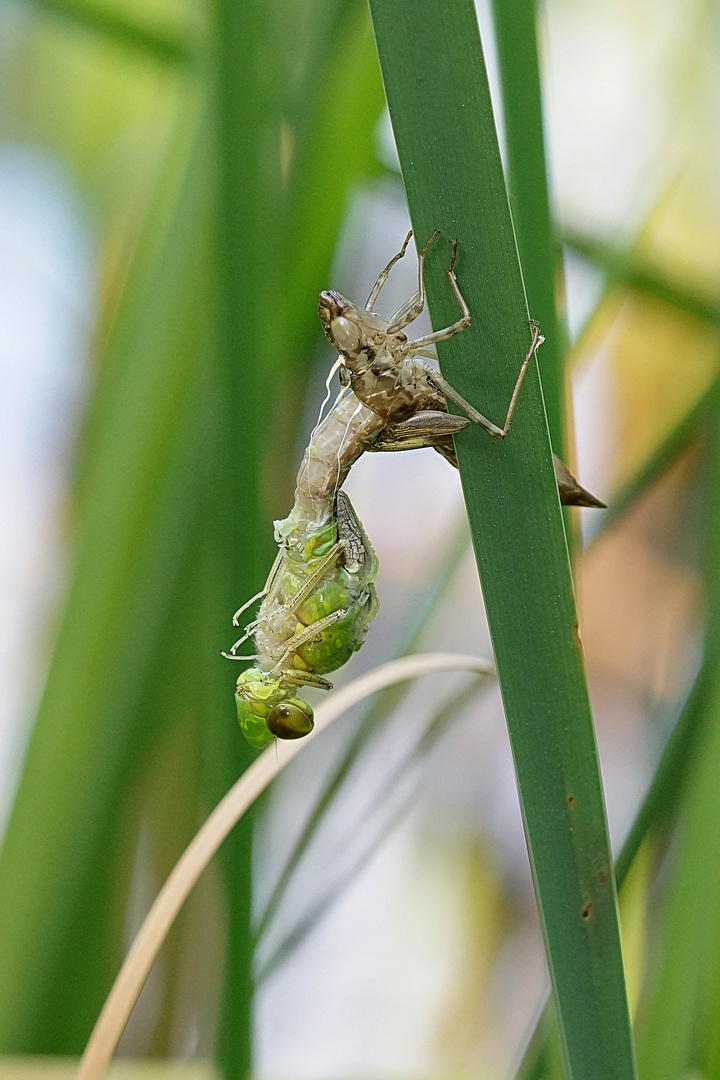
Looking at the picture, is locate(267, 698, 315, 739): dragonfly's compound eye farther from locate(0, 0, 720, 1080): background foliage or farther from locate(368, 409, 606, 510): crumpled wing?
locate(368, 409, 606, 510): crumpled wing

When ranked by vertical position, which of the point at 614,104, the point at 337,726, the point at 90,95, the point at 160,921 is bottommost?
the point at 337,726

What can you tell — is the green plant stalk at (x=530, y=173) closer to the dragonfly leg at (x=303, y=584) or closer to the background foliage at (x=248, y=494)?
the background foliage at (x=248, y=494)

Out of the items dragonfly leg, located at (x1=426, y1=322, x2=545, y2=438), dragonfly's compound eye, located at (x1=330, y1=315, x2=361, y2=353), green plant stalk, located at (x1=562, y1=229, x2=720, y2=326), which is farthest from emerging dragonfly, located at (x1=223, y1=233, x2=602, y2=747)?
green plant stalk, located at (x1=562, y1=229, x2=720, y2=326)

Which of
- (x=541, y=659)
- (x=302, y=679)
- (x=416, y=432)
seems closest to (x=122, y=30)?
(x=416, y=432)

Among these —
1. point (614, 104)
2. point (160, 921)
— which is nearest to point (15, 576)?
point (160, 921)

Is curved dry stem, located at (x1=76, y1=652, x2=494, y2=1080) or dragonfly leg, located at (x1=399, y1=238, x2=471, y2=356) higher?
dragonfly leg, located at (x1=399, y1=238, x2=471, y2=356)

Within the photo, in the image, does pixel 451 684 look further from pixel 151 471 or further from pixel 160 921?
pixel 160 921

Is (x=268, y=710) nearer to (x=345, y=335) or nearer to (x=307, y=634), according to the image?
(x=307, y=634)
